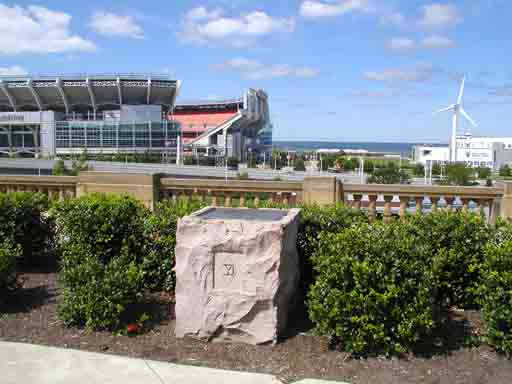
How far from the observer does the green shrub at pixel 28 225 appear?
769cm

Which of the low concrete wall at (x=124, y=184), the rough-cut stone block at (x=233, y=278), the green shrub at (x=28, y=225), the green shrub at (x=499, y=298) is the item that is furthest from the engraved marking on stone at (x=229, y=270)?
the low concrete wall at (x=124, y=184)

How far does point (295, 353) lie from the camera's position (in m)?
5.26

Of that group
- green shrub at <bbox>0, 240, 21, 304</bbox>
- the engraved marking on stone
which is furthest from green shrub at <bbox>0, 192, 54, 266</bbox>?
the engraved marking on stone

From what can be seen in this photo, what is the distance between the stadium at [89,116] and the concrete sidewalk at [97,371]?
106 metres

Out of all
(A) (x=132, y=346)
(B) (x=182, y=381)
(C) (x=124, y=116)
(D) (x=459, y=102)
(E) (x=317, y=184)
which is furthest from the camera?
(C) (x=124, y=116)

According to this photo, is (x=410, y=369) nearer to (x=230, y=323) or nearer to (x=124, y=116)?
(x=230, y=323)

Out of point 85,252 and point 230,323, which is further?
point 85,252

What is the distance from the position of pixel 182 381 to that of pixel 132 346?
1013 mm

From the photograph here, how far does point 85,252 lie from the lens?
6801 millimetres

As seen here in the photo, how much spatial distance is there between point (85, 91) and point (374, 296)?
4924 inches

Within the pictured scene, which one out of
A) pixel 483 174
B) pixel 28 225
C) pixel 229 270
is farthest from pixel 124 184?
pixel 483 174

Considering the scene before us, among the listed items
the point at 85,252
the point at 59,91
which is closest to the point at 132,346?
the point at 85,252

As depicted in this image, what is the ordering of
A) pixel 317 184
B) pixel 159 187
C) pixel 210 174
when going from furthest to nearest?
pixel 210 174 → pixel 159 187 → pixel 317 184

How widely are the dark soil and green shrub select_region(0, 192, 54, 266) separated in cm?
180
